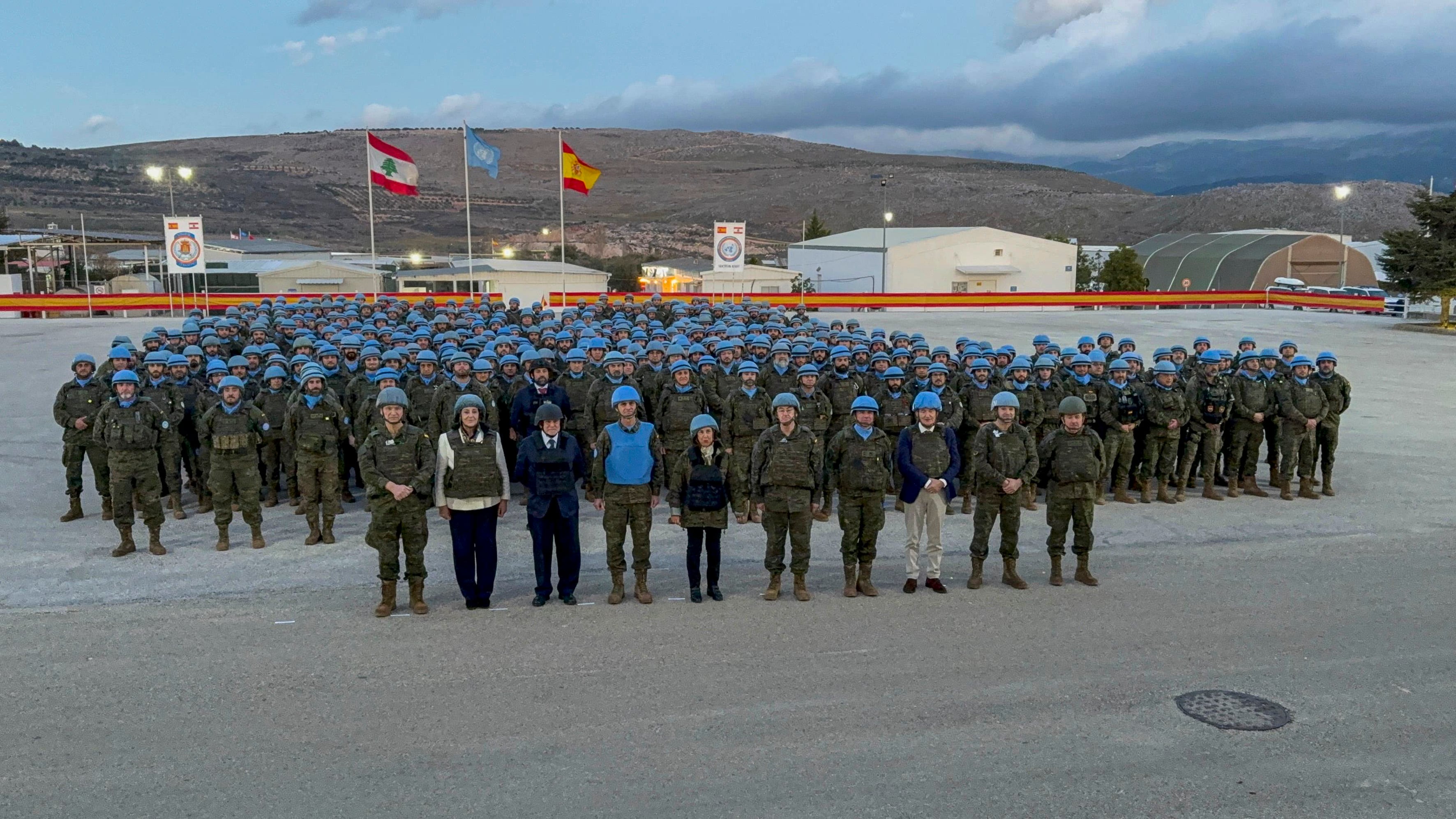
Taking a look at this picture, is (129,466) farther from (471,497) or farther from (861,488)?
(861,488)

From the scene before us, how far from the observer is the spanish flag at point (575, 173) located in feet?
97.1

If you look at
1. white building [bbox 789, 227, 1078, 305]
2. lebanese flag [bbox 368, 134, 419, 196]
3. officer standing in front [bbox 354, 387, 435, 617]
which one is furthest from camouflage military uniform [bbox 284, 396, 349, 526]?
white building [bbox 789, 227, 1078, 305]

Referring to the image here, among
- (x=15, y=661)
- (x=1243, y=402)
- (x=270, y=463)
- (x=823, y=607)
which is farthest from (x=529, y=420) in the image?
(x=1243, y=402)

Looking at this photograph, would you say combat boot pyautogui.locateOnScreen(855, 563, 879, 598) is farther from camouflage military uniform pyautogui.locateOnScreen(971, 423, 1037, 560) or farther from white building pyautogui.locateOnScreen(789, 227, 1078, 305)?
white building pyautogui.locateOnScreen(789, 227, 1078, 305)

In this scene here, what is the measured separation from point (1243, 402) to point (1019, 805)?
9329 mm

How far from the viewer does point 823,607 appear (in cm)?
859

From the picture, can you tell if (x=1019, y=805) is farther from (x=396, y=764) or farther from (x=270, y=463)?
(x=270, y=463)

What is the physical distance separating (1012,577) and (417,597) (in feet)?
16.7

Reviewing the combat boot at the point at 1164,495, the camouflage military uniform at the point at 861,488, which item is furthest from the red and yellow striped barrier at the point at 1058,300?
the camouflage military uniform at the point at 861,488

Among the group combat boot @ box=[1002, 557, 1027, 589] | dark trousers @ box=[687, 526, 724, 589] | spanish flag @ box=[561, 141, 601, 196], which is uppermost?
spanish flag @ box=[561, 141, 601, 196]

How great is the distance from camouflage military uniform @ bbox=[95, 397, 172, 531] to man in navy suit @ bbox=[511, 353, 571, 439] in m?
3.65

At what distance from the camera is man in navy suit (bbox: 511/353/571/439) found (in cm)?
1188

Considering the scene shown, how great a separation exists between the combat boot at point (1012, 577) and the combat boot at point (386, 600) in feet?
17.1

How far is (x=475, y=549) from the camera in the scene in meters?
8.71
